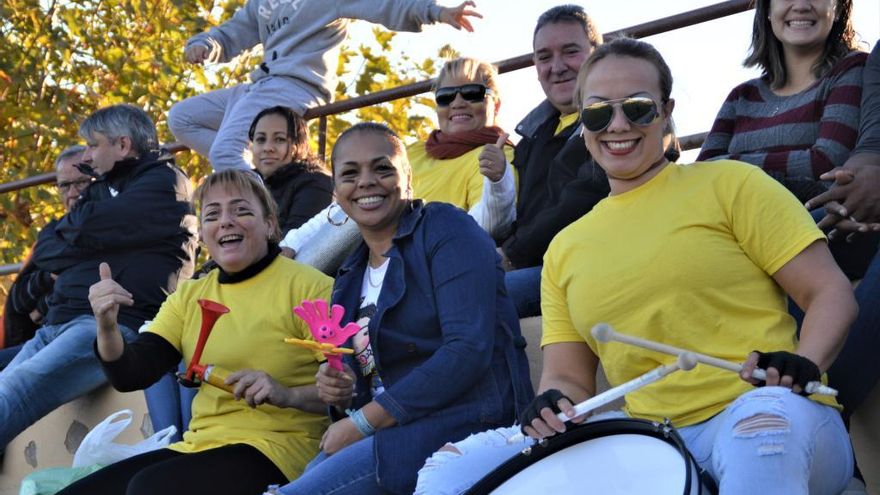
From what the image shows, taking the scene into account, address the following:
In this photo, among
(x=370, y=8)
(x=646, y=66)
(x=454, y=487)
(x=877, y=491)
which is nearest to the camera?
(x=454, y=487)

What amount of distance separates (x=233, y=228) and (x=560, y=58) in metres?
1.39

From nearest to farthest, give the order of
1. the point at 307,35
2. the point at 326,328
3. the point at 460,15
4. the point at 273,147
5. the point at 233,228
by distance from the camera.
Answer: the point at 326,328 < the point at 233,228 < the point at 273,147 < the point at 460,15 < the point at 307,35

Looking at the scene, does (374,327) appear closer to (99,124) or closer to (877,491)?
(877,491)

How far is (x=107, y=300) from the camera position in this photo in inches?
174

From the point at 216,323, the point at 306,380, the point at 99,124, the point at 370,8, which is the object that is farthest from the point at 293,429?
the point at 370,8

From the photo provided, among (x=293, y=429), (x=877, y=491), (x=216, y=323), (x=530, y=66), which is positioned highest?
(x=530, y=66)

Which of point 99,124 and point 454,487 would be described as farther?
point 99,124

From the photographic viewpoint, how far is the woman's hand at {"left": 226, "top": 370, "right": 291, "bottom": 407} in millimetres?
4195

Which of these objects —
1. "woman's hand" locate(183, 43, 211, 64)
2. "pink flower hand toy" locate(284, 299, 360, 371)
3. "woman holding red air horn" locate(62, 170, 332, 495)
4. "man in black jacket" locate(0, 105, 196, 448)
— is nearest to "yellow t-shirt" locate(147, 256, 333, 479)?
"woman holding red air horn" locate(62, 170, 332, 495)

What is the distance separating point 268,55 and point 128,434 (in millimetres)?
2395

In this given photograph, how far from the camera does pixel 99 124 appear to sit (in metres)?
6.02

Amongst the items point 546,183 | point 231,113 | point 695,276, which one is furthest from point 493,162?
point 231,113

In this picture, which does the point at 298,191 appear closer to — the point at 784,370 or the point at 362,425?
the point at 362,425

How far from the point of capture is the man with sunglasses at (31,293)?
6578 millimetres
